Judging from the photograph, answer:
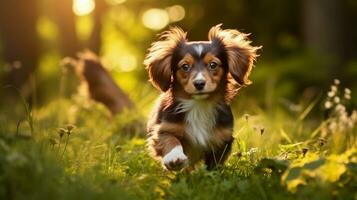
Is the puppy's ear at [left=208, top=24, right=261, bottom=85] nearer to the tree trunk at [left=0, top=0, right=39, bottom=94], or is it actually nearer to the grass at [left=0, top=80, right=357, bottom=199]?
the grass at [left=0, top=80, right=357, bottom=199]

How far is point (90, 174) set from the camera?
468 centimetres

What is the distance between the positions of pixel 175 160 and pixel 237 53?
4.02 feet

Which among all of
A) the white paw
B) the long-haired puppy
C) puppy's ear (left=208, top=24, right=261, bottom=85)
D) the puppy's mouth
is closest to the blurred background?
puppy's ear (left=208, top=24, right=261, bottom=85)

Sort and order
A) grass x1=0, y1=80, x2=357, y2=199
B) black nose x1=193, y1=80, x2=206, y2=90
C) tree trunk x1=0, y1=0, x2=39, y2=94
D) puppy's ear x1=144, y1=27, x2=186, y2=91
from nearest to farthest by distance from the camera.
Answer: grass x1=0, y1=80, x2=357, y2=199 → black nose x1=193, y1=80, x2=206, y2=90 → puppy's ear x1=144, y1=27, x2=186, y2=91 → tree trunk x1=0, y1=0, x2=39, y2=94

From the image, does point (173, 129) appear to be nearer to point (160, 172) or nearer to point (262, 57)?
point (160, 172)

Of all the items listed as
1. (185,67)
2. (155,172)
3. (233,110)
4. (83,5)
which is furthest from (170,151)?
(83,5)

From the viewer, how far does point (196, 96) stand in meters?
5.72

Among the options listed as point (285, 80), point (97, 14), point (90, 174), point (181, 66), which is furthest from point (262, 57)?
point (90, 174)

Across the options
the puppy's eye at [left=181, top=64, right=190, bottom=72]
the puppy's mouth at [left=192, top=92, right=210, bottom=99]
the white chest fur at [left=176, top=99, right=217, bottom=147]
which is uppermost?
the puppy's eye at [left=181, top=64, right=190, bottom=72]

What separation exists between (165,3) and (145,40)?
5.96 ft

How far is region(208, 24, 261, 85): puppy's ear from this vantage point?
6.02 m

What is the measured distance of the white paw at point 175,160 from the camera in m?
5.27

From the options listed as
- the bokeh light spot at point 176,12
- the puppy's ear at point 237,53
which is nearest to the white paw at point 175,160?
the puppy's ear at point 237,53

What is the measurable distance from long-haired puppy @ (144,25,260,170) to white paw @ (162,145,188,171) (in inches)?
1.1
